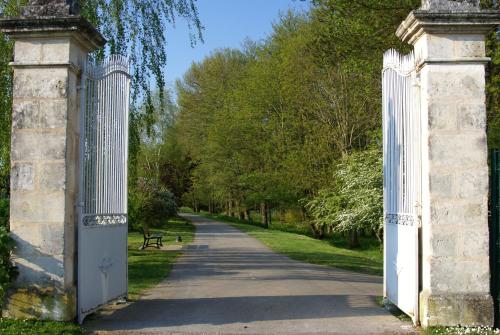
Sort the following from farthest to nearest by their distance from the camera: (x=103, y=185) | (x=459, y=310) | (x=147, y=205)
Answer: (x=147, y=205) → (x=103, y=185) → (x=459, y=310)

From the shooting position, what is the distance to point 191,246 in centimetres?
2392

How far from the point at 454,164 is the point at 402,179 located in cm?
91

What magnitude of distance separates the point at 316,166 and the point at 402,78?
25.4 metres

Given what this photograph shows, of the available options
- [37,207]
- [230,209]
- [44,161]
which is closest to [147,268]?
[37,207]

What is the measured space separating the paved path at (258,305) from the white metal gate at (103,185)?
0.50 metres

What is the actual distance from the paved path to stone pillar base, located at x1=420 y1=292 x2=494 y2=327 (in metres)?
0.46

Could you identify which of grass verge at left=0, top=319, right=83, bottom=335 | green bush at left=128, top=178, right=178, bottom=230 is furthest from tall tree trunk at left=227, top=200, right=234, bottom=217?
grass verge at left=0, top=319, right=83, bottom=335

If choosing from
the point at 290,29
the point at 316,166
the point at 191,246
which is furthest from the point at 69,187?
the point at 290,29

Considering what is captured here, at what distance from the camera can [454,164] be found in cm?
723

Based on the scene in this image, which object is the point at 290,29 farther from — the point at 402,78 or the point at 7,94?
the point at 402,78

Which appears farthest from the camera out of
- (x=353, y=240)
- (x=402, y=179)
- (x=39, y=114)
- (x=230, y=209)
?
(x=230, y=209)

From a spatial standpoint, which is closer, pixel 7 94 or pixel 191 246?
pixel 7 94

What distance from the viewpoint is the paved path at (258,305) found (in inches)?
287

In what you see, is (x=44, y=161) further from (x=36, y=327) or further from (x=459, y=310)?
(x=459, y=310)
